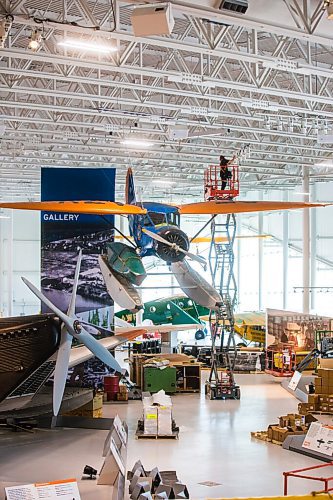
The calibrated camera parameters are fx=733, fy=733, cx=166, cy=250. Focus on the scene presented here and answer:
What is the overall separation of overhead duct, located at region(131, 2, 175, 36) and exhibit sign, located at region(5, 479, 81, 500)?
257 inches

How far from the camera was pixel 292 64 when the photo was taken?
1542 centimetres

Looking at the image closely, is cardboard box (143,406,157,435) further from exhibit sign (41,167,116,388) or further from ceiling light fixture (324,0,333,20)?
ceiling light fixture (324,0,333,20)

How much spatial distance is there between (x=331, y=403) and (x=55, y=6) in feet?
36.4

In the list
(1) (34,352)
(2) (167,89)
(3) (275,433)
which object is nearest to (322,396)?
(3) (275,433)

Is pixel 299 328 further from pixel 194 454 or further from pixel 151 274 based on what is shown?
pixel 194 454

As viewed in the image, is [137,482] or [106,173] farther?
[106,173]

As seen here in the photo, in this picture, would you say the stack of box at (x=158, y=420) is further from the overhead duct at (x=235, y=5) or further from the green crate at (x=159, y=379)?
the overhead duct at (x=235, y=5)

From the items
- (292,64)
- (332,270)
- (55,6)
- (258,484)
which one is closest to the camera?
(258,484)

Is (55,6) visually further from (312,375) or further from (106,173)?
(312,375)

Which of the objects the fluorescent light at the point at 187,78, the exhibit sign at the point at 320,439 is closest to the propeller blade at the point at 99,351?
the exhibit sign at the point at 320,439

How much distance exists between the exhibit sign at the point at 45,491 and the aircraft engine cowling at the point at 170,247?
33.7 ft

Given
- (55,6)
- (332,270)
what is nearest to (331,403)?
(55,6)

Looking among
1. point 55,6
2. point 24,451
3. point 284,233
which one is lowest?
point 24,451

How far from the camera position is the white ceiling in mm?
13867
